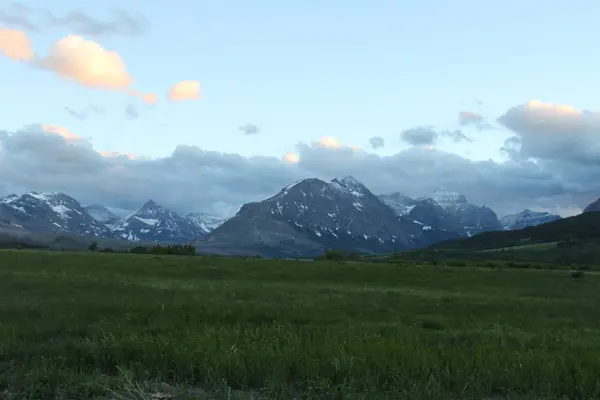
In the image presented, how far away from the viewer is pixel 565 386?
12945 millimetres

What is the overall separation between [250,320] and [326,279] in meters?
27.6

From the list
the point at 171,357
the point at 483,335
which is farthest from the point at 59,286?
the point at 483,335

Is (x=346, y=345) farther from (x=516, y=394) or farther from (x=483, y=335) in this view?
(x=483, y=335)

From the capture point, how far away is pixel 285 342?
16.8 metres

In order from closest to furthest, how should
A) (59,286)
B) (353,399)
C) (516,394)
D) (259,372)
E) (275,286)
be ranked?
(353,399) < (516,394) < (259,372) < (59,286) < (275,286)

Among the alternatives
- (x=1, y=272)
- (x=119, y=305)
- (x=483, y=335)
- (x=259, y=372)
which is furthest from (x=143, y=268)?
(x=259, y=372)

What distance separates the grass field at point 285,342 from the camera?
41.5 feet

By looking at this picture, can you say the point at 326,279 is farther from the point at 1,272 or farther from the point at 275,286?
the point at 1,272

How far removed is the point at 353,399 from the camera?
11375mm

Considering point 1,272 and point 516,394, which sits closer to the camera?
point 516,394

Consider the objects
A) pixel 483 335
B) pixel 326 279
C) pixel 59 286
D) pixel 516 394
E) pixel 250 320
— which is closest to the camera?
pixel 516 394

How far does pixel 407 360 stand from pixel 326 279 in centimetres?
3827

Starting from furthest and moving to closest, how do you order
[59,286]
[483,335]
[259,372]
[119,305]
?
1. [59,286]
2. [119,305]
3. [483,335]
4. [259,372]

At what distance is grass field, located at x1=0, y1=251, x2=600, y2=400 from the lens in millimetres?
12641
